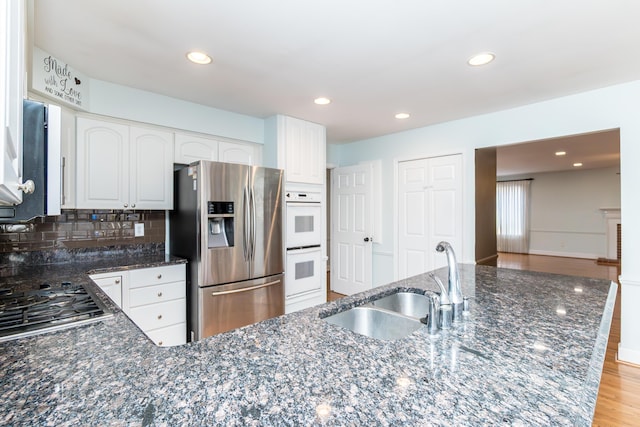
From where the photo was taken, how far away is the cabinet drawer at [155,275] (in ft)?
8.00

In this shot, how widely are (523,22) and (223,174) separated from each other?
90.2 inches

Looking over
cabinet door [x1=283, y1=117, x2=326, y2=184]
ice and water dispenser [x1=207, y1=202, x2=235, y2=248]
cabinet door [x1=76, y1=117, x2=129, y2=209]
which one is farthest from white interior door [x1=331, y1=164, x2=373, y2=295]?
cabinet door [x1=76, y1=117, x2=129, y2=209]

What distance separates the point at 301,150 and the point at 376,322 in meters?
2.50

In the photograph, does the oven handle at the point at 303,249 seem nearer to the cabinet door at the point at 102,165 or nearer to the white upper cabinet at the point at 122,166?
the white upper cabinet at the point at 122,166

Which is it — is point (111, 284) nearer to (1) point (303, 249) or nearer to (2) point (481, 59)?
(1) point (303, 249)

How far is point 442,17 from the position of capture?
66.7 inches

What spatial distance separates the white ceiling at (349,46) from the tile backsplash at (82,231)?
115cm

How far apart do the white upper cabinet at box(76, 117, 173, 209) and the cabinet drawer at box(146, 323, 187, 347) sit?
1052 millimetres

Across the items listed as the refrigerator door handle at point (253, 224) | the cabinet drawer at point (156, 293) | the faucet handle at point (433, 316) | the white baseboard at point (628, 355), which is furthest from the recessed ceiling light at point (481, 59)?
the cabinet drawer at point (156, 293)

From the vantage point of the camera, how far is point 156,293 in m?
2.54

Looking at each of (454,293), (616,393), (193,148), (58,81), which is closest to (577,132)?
(616,393)

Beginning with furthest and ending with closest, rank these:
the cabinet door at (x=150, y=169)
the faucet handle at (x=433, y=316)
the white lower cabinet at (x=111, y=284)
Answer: the cabinet door at (x=150, y=169) < the white lower cabinet at (x=111, y=284) < the faucet handle at (x=433, y=316)

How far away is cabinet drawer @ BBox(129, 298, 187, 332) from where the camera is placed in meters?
2.46

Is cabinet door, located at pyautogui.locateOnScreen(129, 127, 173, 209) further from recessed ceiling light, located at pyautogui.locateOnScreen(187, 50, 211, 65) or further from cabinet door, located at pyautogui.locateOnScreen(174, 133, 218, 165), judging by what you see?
recessed ceiling light, located at pyautogui.locateOnScreen(187, 50, 211, 65)
